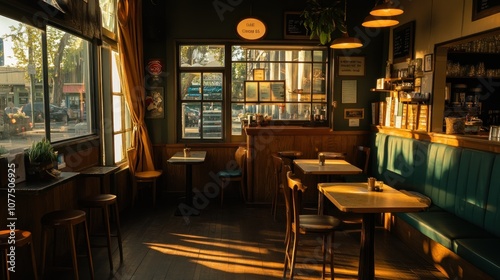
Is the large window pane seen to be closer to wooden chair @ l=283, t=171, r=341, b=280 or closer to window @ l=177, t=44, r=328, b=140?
wooden chair @ l=283, t=171, r=341, b=280

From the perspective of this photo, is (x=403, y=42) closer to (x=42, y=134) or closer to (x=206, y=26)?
(x=206, y=26)

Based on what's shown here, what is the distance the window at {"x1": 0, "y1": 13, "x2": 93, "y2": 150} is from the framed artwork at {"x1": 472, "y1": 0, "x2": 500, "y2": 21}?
4.31 meters

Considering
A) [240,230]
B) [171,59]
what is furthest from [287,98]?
[240,230]

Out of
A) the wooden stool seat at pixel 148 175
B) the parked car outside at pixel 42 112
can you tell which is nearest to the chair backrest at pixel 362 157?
the wooden stool seat at pixel 148 175

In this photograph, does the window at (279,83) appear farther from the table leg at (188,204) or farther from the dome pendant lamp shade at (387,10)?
the dome pendant lamp shade at (387,10)

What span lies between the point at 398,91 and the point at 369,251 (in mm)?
3261

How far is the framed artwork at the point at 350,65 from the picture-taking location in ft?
22.0

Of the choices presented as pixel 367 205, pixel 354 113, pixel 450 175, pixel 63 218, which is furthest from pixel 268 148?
pixel 63 218

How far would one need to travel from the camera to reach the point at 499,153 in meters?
3.61

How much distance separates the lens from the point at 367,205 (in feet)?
9.84

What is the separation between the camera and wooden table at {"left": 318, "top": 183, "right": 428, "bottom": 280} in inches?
117

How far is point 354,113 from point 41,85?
485 cm

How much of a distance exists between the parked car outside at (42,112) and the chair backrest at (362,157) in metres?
4.24

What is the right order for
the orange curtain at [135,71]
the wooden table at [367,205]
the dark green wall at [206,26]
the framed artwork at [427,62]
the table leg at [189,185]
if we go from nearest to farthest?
the wooden table at [367,205] → the framed artwork at [427,62] → the orange curtain at [135,71] → the table leg at [189,185] → the dark green wall at [206,26]
